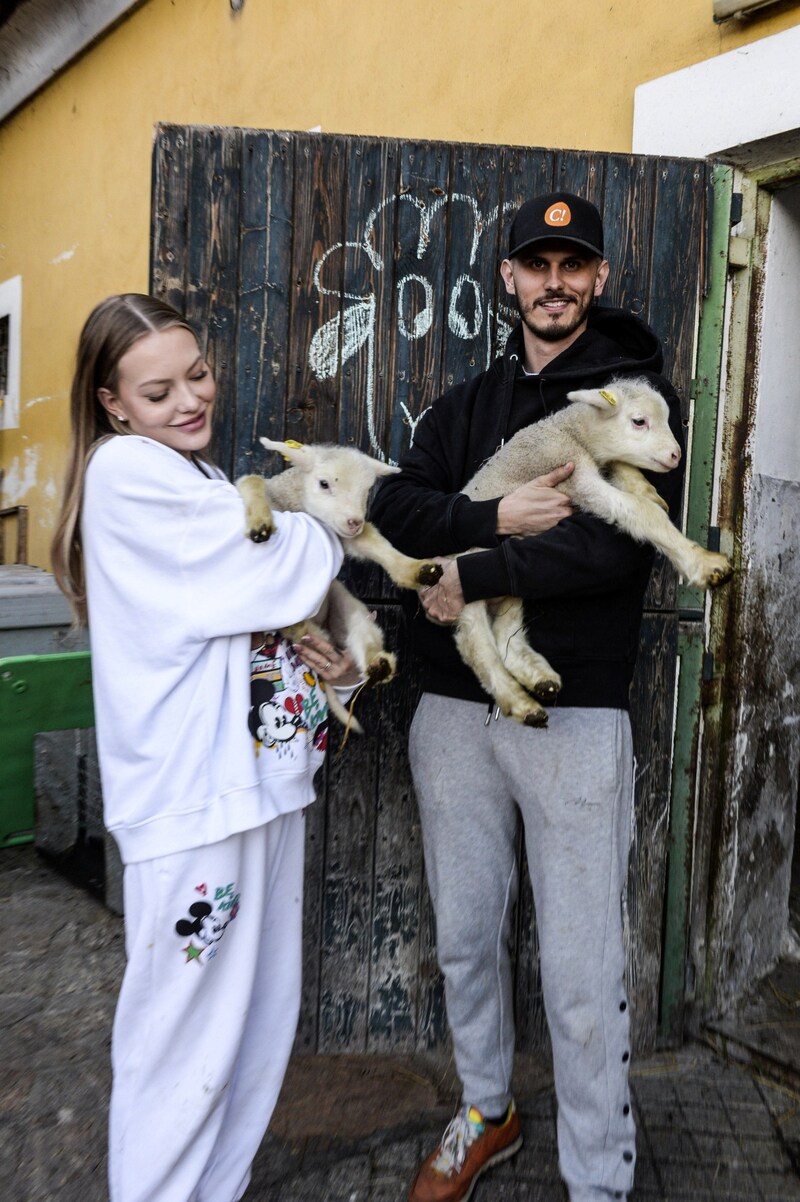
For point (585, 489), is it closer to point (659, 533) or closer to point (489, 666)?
point (659, 533)

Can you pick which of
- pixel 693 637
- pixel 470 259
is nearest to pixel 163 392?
pixel 470 259

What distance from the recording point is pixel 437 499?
2576 millimetres

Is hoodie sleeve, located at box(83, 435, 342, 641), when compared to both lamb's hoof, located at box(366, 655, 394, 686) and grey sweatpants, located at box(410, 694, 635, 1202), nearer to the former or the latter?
lamb's hoof, located at box(366, 655, 394, 686)

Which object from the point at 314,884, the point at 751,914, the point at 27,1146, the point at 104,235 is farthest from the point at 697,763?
the point at 104,235

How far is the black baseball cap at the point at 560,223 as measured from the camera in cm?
254

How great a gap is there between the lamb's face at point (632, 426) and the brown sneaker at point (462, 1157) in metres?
1.92

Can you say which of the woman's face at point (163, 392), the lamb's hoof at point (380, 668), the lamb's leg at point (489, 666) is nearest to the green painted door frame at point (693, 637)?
the lamb's leg at point (489, 666)

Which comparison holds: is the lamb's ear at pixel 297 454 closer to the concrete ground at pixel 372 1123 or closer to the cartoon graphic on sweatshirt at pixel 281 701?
the cartoon graphic on sweatshirt at pixel 281 701

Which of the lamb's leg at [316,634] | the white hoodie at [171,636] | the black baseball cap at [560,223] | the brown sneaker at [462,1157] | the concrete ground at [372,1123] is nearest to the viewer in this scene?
the white hoodie at [171,636]

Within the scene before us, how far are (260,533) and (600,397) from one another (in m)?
0.95

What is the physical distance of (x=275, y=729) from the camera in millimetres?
2172

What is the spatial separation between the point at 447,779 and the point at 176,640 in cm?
98

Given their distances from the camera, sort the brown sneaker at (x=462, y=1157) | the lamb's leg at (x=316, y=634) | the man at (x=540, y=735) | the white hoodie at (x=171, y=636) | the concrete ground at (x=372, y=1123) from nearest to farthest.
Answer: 1. the white hoodie at (x=171, y=636)
2. the lamb's leg at (x=316, y=634)
3. the man at (x=540, y=735)
4. the brown sneaker at (x=462, y=1157)
5. the concrete ground at (x=372, y=1123)

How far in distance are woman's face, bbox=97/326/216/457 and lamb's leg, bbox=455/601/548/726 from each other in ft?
2.76
